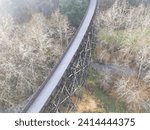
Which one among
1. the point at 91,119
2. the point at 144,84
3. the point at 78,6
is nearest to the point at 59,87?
the point at 91,119

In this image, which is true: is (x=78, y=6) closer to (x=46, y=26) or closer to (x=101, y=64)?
(x=46, y=26)

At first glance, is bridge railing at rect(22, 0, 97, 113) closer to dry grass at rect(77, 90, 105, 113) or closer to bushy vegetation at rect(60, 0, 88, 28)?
dry grass at rect(77, 90, 105, 113)

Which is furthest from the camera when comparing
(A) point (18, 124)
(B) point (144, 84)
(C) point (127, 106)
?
(B) point (144, 84)

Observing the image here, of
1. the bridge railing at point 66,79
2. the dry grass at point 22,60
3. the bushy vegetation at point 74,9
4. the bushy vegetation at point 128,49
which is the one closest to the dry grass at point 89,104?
the bridge railing at point 66,79

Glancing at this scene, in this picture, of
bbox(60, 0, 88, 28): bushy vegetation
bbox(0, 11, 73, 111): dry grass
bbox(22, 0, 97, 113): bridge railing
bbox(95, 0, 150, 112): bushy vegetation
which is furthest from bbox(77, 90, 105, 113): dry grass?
bbox(60, 0, 88, 28): bushy vegetation

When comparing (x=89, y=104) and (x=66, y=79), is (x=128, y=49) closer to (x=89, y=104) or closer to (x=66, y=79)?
(x=89, y=104)

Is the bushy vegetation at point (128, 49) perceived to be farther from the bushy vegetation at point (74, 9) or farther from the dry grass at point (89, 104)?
the bushy vegetation at point (74, 9)

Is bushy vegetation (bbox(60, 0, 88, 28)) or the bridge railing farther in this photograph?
bushy vegetation (bbox(60, 0, 88, 28))
